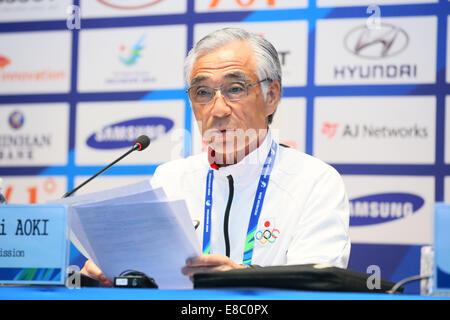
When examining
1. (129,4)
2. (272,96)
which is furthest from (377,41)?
(129,4)

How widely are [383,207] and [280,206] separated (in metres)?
1.25

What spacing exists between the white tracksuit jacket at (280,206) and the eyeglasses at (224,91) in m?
0.21

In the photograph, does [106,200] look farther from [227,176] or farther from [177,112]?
[177,112]

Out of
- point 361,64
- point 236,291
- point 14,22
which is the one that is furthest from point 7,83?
point 236,291

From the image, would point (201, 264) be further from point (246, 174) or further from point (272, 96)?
point (272, 96)

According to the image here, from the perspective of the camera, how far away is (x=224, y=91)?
229 centimetres

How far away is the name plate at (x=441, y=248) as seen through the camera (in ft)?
3.94

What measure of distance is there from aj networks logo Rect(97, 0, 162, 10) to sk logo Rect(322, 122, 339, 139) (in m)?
1.30

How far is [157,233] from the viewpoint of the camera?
1.43 metres

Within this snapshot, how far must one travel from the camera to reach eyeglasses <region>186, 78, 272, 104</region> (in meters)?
2.28

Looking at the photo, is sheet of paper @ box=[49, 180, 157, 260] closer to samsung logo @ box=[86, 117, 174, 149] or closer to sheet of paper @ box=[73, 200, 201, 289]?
sheet of paper @ box=[73, 200, 201, 289]

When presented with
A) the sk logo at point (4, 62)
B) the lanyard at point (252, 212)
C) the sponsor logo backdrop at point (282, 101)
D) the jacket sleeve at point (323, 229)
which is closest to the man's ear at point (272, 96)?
the lanyard at point (252, 212)

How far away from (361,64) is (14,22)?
227 cm

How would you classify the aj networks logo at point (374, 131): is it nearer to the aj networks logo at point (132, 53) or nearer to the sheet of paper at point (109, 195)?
the aj networks logo at point (132, 53)
